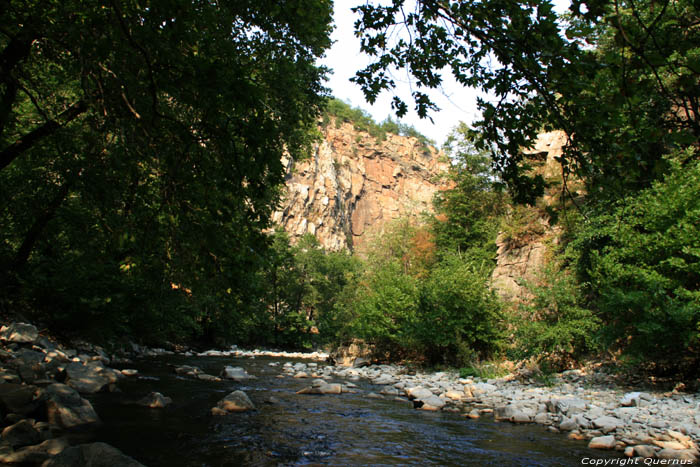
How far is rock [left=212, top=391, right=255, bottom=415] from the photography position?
8598mm

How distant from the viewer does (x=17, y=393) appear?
6.30 metres

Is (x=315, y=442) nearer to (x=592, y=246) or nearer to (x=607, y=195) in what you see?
(x=607, y=195)

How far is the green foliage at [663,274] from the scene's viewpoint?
9.36m

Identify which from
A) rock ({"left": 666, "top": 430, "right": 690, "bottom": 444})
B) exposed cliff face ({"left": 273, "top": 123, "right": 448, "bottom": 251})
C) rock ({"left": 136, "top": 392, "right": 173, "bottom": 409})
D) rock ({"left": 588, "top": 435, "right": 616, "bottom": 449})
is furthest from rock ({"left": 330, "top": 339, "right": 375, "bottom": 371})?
exposed cliff face ({"left": 273, "top": 123, "right": 448, "bottom": 251})

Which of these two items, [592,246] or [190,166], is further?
[592,246]

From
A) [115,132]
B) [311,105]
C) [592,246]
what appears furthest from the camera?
[592,246]

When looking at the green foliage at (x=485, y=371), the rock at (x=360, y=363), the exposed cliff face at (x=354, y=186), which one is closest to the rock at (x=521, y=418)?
the green foliage at (x=485, y=371)

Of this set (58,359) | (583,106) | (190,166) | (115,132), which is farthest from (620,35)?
(58,359)

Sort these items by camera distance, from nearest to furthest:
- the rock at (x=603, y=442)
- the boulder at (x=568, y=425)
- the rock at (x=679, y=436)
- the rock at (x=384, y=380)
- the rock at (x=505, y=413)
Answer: the rock at (x=679, y=436) < the rock at (x=603, y=442) < the boulder at (x=568, y=425) < the rock at (x=505, y=413) < the rock at (x=384, y=380)

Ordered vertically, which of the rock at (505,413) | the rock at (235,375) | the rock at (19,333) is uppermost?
the rock at (19,333)

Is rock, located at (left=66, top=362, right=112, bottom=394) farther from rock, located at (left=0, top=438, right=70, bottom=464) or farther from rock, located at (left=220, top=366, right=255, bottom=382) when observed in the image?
rock, located at (left=220, top=366, right=255, bottom=382)

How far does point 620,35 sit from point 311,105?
1145cm

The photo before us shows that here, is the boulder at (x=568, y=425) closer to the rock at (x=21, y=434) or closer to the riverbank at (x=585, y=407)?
the riverbank at (x=585, y=407)

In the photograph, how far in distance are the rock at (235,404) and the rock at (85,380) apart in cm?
268
